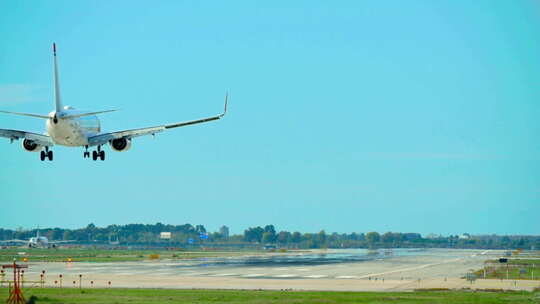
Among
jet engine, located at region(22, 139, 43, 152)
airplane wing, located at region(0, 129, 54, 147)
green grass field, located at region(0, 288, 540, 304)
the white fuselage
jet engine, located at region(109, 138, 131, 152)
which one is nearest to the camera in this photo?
the white fuselage

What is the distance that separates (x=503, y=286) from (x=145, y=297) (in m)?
41.0

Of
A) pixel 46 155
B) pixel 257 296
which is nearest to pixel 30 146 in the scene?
pixel 46 155

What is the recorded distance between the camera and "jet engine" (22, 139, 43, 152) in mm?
69688

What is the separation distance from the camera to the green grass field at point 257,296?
233 feet

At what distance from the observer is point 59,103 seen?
6512 cm

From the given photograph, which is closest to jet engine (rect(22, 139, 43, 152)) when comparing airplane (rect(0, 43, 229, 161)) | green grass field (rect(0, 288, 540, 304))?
airplane (rect(0, 43, 229, 161))

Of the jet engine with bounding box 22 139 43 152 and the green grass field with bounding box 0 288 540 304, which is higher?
the jet engine with bounding box 22 139 43 152

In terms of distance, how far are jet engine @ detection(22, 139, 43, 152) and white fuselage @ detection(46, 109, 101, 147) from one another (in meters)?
3.34

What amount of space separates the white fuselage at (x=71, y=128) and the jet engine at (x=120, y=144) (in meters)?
2.27

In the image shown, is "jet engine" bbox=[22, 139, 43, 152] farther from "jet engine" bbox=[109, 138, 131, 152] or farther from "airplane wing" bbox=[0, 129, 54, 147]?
"jet engine" bbox=[109, 138, 131, 152]

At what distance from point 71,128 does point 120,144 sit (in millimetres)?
8418

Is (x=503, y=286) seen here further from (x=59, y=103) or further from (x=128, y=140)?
(x=59, y=103)

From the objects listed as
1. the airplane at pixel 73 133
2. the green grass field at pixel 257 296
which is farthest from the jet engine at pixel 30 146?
the green grass field at pixel 257 296

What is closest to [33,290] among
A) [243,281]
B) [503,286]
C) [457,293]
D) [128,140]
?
[128,140]
